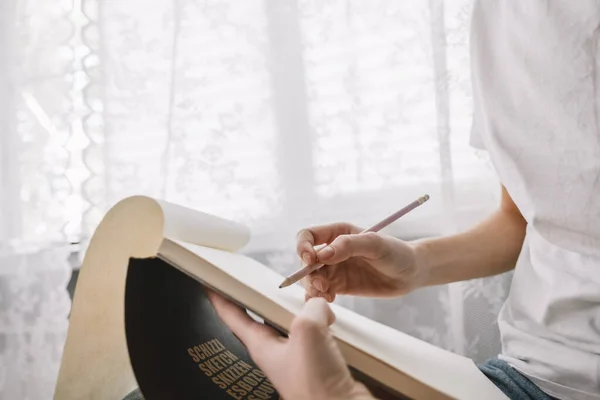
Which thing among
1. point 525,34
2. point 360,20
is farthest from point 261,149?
point 525,34

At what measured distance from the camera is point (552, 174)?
65 centimetres

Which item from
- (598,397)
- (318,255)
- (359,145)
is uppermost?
(359,145)

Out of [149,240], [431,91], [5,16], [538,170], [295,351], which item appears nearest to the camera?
[295,351]

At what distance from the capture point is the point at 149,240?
49 cm

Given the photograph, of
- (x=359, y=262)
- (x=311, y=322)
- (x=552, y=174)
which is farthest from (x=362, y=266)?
(x=311, y=322)

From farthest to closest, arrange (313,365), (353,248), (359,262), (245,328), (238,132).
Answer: (238,132)
(359,262)
(353,248)
(245,328)
(313,365)

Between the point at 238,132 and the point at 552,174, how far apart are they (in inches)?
21.1

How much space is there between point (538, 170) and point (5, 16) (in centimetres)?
98

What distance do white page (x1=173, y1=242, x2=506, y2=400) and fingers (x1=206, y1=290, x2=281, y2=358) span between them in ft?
0.07

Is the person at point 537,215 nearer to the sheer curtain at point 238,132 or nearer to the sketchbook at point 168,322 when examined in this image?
the sketchbook at point 168,322

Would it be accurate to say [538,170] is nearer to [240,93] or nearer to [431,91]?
[431,91]

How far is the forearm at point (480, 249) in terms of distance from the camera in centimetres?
76

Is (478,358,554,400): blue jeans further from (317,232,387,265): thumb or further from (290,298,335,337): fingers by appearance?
(290,298,335,337): fingers

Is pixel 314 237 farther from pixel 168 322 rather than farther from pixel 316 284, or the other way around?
pixel 168 322
